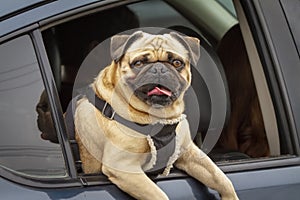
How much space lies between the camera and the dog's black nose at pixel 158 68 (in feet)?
7.68

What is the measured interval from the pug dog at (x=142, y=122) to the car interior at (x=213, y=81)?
150mm

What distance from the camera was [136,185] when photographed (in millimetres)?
2283

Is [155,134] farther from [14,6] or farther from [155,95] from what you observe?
[14,6]

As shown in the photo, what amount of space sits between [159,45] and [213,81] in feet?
1.58

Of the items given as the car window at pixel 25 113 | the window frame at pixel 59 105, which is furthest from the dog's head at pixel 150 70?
the car window at pixel 25 113

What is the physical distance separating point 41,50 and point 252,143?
90 cm

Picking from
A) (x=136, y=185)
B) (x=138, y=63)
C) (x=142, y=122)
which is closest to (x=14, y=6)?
(x=138, y=63)

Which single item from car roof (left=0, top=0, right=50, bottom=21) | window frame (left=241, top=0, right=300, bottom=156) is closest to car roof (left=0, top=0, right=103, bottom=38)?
car roof (left=0, top=0, right=50, bottom=21)

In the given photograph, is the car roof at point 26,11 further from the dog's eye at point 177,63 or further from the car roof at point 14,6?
the dog's eye at point 177,63

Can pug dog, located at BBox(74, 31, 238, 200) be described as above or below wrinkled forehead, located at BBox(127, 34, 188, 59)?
below

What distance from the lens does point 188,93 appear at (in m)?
2.57

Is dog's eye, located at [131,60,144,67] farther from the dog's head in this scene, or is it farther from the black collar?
the black collar

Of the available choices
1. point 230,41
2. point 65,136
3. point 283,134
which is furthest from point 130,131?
point 230,41

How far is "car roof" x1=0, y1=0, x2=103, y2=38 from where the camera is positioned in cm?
225
